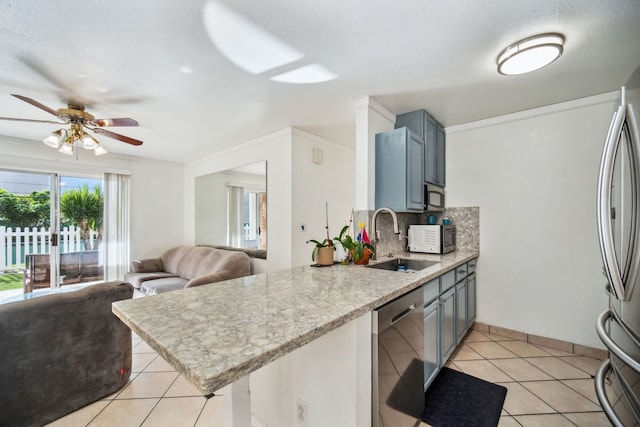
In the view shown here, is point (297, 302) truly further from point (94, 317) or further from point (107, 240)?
point (107, 240)

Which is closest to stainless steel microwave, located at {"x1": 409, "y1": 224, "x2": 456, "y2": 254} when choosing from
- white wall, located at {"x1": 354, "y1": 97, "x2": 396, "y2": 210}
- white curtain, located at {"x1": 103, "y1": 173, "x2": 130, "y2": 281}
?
white wall, located at {"x1": 354, "y1": 97, "x2": 396, "y2": 210}

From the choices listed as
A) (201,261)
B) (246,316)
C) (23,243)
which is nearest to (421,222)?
(246,316)

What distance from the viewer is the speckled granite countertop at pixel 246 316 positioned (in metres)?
0.66

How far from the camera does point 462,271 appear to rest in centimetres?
245

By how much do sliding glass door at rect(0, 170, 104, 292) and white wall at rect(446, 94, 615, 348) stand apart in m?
5.31

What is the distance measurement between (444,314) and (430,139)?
1758mm

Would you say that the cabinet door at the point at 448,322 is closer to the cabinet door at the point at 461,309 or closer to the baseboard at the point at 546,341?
the cabinet door at the point at 461,309

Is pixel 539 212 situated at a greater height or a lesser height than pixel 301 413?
greater

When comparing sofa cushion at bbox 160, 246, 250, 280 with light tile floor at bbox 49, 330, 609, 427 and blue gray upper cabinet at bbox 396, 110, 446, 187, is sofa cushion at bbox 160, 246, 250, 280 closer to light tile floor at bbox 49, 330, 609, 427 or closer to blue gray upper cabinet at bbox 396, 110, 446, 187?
light tile floor at bbox 49, 330, 609, 427

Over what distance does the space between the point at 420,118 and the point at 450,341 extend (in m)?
2.07

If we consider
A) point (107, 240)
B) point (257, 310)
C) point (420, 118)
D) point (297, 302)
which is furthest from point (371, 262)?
point (107, 240)

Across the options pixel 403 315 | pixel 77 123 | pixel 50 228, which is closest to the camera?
pixel 403 315

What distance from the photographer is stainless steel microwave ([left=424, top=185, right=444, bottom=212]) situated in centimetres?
272

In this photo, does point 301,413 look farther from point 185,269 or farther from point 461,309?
point 185,269
